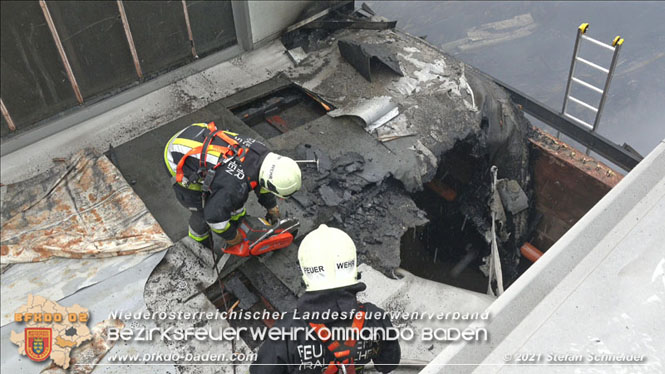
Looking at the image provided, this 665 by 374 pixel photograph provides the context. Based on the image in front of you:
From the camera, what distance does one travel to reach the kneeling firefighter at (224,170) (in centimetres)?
471

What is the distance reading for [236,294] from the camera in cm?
530

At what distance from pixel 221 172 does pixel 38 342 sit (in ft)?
7.58

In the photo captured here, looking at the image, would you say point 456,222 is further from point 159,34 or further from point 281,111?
point 159,34

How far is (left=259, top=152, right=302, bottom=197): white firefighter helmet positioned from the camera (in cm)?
464

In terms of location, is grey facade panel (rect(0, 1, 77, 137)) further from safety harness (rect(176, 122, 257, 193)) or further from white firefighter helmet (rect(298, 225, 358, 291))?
white firefighter helmet (rect(298, 225, 358, 291))

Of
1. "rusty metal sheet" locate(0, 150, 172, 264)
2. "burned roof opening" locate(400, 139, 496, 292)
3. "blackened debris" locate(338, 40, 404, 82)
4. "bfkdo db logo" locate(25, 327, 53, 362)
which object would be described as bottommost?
"burned roof opening" locate(400, 139, 496, 292)

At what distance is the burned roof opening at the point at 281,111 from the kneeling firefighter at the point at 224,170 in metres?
2.24

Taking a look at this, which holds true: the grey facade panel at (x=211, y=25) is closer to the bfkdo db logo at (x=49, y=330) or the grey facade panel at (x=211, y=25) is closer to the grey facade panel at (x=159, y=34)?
the grey facade panel at (x=159, y=34)

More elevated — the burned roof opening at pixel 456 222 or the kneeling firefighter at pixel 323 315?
the kneeling firefighter at pixel 323 315

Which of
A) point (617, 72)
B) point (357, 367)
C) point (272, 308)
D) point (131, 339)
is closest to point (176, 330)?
point (131, 339)

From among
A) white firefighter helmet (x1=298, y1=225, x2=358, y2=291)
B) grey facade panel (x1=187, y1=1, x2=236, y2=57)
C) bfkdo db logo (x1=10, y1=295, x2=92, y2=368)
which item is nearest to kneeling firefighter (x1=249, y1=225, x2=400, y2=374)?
white firefighter helmet (x1=298, y1=225, x2=358, y2=291)

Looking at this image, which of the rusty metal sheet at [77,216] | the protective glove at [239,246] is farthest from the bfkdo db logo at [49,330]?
the protective glove at [239,246]

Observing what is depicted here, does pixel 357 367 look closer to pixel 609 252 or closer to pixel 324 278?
pixel 324 278

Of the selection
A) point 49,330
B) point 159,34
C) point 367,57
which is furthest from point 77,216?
point 367,57
